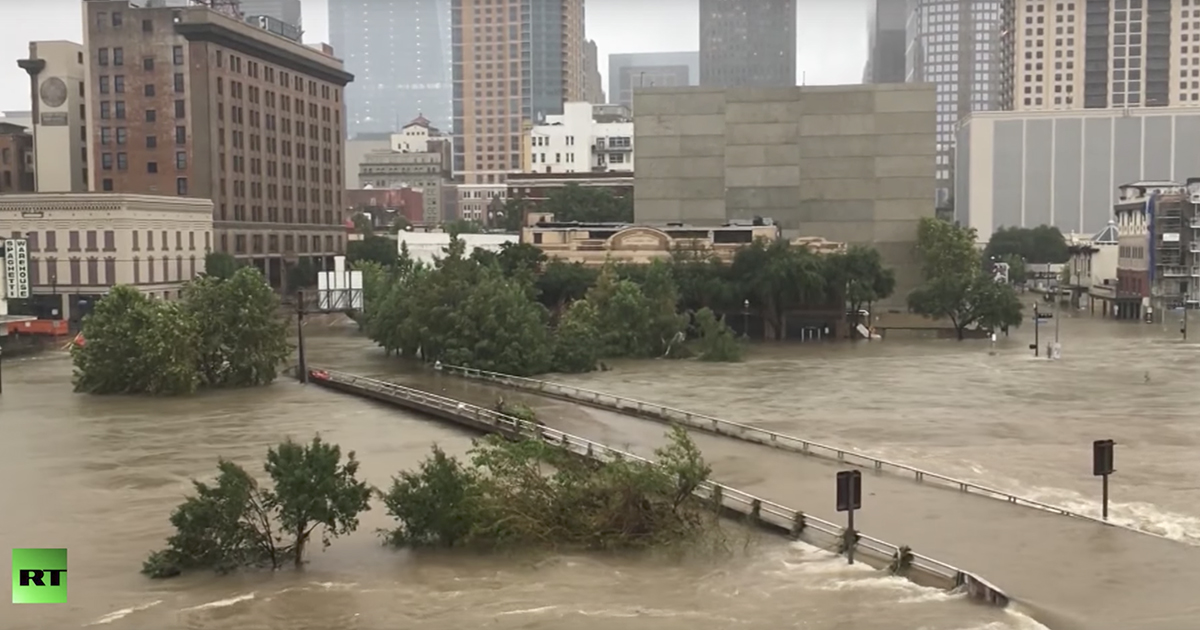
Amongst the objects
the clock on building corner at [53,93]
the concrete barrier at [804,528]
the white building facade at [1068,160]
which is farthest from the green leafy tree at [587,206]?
the concrete barrier at [804,528]

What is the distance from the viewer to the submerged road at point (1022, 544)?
58.3ft

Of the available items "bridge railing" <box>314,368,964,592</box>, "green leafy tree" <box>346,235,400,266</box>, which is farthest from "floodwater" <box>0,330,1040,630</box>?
"green leafy tree" <box>346,235,400,266</box>

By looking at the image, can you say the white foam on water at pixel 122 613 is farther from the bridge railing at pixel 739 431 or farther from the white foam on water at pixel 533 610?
the bridge railing at pixel 739 431

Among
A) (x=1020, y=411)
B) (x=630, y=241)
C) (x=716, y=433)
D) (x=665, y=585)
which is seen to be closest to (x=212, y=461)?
(x=716, y=433)

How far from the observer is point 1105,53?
177375 millimetres

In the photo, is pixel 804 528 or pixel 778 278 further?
pixel 778 278

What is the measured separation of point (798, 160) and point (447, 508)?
249ft

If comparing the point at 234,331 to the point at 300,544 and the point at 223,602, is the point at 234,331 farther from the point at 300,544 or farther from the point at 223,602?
the point at 223,602

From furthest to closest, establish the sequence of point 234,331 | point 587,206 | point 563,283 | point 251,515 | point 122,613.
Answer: point 587,206 < point 563,283 < point 234,331 < point 251,515 < point 122,613

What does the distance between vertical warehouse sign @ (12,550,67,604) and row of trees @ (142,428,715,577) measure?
60.0 inches

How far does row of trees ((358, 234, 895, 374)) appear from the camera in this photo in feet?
169

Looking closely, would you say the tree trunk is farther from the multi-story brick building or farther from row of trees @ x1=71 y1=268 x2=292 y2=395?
the multi-story brick building

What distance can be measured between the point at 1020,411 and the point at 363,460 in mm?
21875

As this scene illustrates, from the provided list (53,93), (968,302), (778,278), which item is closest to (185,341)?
(778,278)
